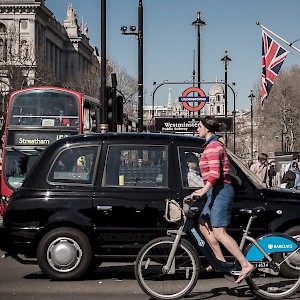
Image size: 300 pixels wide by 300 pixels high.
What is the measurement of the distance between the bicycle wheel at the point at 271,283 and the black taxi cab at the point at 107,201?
1.30m

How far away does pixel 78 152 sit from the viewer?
33.0 ft

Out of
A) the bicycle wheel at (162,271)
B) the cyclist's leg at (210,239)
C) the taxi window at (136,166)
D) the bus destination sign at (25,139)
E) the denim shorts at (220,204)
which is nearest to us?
the bicycle wheel at (162,271)

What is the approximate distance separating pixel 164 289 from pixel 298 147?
81023 mm

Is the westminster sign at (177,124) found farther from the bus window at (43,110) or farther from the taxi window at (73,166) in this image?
the taxi window at (73,166)

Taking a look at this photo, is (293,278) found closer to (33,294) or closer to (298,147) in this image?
(33,294)

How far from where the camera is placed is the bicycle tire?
8430 millimetres

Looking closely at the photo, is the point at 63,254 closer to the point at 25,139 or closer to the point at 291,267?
the point at 291,267

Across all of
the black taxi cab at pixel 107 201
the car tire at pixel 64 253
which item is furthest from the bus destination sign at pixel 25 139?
the car tire at pixel 64 253

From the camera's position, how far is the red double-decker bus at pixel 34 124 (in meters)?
22.4

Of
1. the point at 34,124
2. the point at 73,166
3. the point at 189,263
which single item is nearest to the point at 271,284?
the point at 189,263

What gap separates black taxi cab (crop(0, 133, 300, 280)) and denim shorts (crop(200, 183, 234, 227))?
1297 millimetres

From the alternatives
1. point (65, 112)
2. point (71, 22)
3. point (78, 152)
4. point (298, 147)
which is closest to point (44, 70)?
point (298, 147)

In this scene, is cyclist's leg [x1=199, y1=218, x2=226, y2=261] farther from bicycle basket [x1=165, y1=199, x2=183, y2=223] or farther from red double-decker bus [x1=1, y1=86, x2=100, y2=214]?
red double-decker bus [x1=1, y1=86, x2=100, y2=214]

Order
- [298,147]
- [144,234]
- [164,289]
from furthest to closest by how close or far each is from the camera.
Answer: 1. [298,147]
2. [144,234]
3. [164,289]
